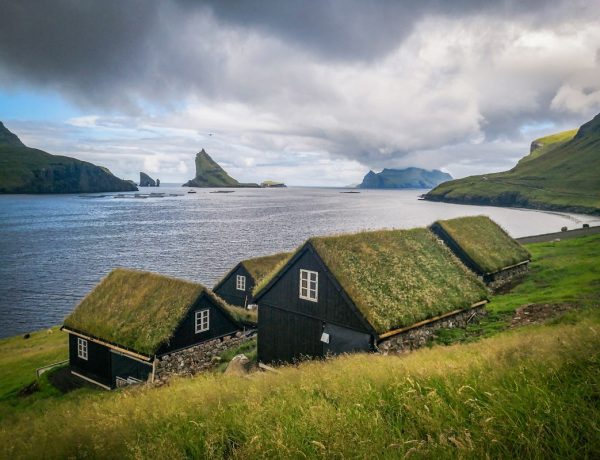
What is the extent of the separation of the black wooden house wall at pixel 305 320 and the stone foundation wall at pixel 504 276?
2265 centimetres

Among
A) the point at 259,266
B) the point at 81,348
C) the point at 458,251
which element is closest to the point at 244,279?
the point at 259,266

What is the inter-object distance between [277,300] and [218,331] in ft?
28.6

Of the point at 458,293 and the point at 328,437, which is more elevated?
the point at 328,437

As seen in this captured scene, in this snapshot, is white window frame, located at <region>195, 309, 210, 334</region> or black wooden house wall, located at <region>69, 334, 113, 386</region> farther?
white window frame, located at <region>195, 309, 210, 334</region>

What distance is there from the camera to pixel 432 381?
7188 mm

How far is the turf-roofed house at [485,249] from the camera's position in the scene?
36406mm

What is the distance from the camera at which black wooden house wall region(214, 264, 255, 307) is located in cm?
4272

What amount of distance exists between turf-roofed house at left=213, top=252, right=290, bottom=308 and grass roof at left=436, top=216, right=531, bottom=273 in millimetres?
19307

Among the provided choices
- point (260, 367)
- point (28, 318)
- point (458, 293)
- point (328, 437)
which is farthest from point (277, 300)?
point (28, 318)

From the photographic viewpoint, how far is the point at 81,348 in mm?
29188

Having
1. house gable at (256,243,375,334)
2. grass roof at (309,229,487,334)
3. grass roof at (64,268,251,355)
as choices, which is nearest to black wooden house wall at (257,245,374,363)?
house gable at (256,243,375,334)

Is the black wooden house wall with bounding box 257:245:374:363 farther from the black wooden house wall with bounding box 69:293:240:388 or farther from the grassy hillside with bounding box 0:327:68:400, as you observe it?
the grassy hillside with bounding box 0:327:68:400

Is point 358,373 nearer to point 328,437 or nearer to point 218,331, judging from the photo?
point 328,437

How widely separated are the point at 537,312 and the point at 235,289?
31110 mm
